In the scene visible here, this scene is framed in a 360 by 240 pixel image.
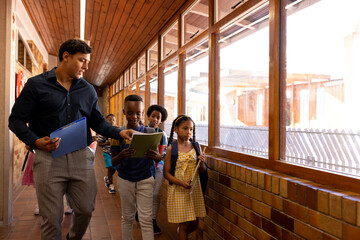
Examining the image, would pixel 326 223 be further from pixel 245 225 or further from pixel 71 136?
pixel 71 136

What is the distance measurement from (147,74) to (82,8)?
6.71 feet

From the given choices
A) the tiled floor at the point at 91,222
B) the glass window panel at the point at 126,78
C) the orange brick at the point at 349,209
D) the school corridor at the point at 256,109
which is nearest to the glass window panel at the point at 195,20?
the school corridor at the point at 256,109

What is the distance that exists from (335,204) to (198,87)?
2.71 meters

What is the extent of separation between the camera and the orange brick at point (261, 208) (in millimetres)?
1946

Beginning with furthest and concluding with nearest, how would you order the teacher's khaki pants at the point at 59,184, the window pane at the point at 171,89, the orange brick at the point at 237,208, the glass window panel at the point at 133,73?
the glass window panel at the point at 133,73 → the window pane at the point at 171,89 → the orange brick at the point at 237,208 → the teacher's khaki pants at the point at 59,184

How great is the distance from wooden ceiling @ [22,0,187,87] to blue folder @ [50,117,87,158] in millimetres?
2889

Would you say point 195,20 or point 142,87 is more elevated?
point 195,20

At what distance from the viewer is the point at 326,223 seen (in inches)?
57.7

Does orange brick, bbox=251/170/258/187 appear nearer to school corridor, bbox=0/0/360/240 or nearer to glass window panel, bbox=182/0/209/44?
school corridor, bbox=0/0/360/240

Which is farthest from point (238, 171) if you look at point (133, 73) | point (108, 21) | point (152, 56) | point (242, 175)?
point (133, 73)

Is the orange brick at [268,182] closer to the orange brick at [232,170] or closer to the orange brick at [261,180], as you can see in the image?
the orange brick at [261,180]

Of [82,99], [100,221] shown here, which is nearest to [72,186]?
[82,99]

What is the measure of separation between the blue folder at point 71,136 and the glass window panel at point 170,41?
9.90 feet

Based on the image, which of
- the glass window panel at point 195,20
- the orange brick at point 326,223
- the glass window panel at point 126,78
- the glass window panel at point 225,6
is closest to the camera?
the orange brick at point 326,223
